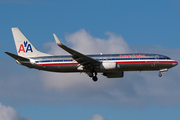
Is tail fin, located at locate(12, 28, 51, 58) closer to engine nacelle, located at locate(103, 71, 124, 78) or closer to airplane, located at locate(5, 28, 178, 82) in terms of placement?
airplane, located at locate(5, 28, 178, 82)

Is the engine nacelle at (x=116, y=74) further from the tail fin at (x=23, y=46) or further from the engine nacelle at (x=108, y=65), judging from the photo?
the tail fin at (x=23, y=46)

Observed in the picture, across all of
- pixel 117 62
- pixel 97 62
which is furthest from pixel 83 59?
pixel 117 62

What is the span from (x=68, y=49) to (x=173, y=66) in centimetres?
1971

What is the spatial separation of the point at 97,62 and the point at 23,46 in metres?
16.5

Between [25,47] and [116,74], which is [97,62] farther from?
[25,47]

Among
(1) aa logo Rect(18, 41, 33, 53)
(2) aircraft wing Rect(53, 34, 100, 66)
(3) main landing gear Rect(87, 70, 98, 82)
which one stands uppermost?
(1) aa logo Rect(18, 41, 33, 53)

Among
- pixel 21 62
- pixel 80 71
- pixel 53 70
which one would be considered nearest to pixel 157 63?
pixel 80 71

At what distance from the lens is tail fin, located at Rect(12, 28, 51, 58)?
225 feet

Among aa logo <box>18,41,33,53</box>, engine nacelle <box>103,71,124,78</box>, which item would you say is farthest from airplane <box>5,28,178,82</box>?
aa logo <box>18,41,33,53</box>

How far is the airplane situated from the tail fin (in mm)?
1561

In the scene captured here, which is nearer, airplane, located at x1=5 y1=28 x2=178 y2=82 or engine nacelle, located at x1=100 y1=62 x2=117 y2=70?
engine nacelle, located at x1=100 y1=62 x2=117 y2=70

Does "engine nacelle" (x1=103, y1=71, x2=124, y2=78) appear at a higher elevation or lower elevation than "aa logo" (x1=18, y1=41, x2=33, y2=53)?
lower

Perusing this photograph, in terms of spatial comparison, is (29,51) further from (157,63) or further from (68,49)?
(157,63)

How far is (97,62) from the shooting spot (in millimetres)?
62906
